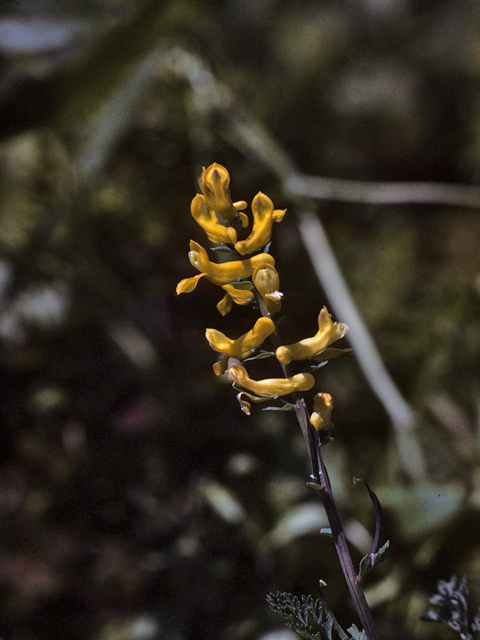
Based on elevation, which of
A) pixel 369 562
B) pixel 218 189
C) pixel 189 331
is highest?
pixel 218 189

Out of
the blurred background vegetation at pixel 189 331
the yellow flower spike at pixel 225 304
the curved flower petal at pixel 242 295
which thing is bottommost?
the blurred background vegetation at pixel 189 331

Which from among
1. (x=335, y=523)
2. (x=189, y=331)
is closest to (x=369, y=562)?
(x=335, y=523)

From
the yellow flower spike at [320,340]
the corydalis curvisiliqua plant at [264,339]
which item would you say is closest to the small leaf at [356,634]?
the corydalis curvisiliqua plant at [264,339]

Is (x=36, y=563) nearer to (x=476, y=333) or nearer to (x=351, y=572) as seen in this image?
(x=351, y=572)

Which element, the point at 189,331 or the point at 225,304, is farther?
the point at 189,331

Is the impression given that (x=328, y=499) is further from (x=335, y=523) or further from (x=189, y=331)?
(x=189, y=331)

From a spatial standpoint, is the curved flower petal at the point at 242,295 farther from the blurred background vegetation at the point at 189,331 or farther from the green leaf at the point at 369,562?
the blurred background vegetation at the point at 189,331

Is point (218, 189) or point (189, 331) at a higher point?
point (218, 189)

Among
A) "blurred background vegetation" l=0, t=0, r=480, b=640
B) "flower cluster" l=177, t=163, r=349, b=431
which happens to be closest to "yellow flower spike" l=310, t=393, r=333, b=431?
"flower cluster" l=177, t=163, r=349, b=431
